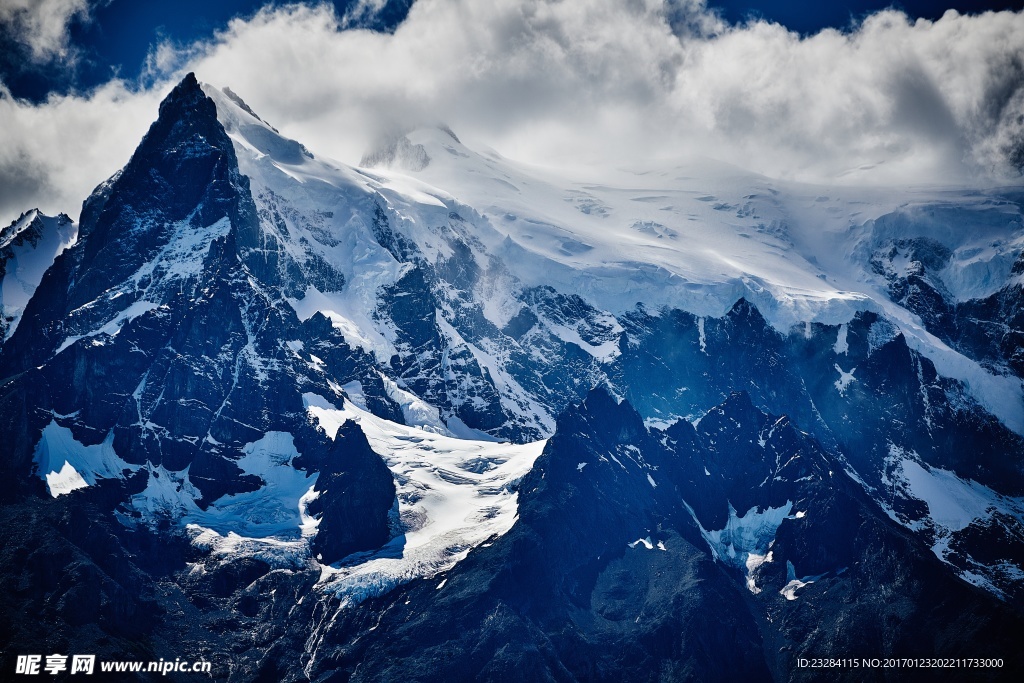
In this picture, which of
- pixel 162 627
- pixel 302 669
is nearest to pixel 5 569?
pixel 162 627

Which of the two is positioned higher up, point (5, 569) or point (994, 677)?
point (5, 569)

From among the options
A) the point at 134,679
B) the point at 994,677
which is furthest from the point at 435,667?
the point at 994,677

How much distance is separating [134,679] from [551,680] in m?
67.5

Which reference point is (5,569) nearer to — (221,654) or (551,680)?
(221,654)

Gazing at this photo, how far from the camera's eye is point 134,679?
587 ft

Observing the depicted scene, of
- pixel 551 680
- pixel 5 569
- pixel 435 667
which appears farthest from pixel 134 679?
pixel 551 680

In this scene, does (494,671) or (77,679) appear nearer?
(77,679)

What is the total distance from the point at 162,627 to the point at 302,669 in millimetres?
25539

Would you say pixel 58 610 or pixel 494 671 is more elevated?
pixel 58 610

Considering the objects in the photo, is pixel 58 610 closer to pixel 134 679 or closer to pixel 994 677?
pixel 134 679

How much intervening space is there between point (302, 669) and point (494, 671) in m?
32.2

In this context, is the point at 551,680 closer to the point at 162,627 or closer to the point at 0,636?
the point at 162,627

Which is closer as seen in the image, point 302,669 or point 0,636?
point 0,636

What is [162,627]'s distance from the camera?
197375 millimetres
